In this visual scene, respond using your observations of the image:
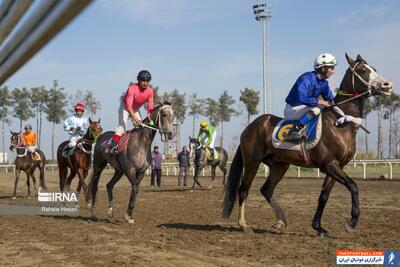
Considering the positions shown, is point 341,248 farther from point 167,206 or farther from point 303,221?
point 167,206

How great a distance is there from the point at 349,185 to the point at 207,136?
43.8 ft

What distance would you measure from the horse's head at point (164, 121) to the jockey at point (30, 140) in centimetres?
886

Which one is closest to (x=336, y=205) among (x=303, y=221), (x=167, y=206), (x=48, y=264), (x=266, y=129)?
(x=303, y=221)

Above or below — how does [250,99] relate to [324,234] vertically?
above

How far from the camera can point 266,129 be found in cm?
824

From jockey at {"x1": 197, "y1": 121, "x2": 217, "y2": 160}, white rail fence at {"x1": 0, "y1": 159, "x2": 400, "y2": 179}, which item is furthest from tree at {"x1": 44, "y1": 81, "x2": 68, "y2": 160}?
jockey at {"x1": 197, "y1": 121, "x2": 217, "y2": 160}

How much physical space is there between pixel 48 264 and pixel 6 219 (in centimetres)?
542

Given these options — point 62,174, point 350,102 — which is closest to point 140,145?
point 350,102

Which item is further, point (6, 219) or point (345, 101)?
point (6, 219)

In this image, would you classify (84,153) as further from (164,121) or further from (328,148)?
(328,148)

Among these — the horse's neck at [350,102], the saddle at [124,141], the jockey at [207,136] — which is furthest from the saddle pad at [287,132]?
the jockey at [207,136]

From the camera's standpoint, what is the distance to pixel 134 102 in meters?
10.0

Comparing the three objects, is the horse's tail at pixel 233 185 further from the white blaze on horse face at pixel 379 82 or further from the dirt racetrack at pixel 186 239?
the white blaze on horse face at pixel 379 82

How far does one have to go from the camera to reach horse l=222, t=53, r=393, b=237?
718 centimetres
